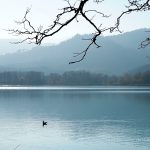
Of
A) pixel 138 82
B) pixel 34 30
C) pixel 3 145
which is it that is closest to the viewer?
pixel 34 30

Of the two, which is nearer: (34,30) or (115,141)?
(34,30)

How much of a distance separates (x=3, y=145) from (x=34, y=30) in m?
32.8

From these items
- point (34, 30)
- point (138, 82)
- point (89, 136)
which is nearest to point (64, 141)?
point (89, 136)

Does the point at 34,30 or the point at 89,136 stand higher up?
the point at 34,30

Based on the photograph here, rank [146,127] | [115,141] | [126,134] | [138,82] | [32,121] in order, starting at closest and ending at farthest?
[115,141] < [126,134] < [146,127] < [32,121] < [138,82]

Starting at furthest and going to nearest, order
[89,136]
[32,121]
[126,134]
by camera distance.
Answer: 1. [32,121]
2. [126,134]
3. [89,136]

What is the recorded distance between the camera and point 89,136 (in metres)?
42.2

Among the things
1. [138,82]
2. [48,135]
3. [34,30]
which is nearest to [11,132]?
[48,135]

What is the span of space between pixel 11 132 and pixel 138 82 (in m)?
158

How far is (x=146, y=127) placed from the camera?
50688mm

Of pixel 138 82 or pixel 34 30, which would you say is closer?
pixel 34 30

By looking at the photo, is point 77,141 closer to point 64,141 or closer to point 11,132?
point 64,141

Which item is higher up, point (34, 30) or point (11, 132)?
point (34, 30)

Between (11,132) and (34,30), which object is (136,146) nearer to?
(11,132)
